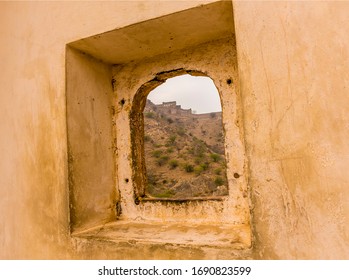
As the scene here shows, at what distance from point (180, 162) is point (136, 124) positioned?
21.9 m

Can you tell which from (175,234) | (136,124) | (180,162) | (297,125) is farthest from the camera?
(180,162)

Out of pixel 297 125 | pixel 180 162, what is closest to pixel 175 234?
pixel 297 125

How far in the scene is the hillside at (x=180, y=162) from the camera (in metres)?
19.0

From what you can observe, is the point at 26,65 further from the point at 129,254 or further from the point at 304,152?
the point at 304,152

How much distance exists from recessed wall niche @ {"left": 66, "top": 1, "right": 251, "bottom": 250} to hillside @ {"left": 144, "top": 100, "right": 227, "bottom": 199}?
13038 millimetres

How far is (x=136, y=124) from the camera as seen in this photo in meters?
2.55

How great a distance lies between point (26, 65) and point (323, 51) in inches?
88.0

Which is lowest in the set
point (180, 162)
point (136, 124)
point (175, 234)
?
point (175, 234)

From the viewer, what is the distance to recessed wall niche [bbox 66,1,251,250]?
1915mm

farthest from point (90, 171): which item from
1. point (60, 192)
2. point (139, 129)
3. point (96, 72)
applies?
point (96, 72)

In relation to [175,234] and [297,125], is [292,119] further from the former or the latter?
[175,234]

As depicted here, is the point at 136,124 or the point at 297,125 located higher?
the point at 136,124

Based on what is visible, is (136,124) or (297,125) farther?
(136,124)

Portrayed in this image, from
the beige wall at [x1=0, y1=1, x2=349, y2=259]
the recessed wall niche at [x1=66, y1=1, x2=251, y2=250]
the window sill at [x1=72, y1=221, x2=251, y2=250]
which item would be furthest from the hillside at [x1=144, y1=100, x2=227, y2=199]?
the beige wall at [x1=0, y1=1, x2=349, y2=259]
